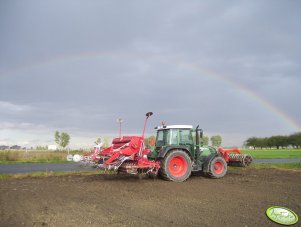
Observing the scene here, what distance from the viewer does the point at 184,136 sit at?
53.7 feet

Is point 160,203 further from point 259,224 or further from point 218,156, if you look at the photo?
point 218,156

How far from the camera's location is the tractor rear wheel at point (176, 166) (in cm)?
1525

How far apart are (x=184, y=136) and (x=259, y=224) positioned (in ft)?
29.4

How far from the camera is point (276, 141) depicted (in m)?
138

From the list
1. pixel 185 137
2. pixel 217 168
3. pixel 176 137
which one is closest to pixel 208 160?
pixel 217 168

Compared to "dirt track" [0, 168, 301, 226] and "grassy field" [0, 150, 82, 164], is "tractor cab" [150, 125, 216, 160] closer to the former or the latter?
"dirt track" [0, 168, 301, 226]

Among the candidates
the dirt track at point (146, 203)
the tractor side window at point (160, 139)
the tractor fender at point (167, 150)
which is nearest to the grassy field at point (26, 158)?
the tractor side window at point (160, 139)

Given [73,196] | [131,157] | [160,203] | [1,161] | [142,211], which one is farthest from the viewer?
[1,161]

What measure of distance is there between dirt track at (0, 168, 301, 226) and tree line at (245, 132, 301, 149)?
412ft

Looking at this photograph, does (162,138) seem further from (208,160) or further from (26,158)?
(26,158)

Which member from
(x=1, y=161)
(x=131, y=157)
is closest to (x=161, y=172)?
(x=131, y=157)

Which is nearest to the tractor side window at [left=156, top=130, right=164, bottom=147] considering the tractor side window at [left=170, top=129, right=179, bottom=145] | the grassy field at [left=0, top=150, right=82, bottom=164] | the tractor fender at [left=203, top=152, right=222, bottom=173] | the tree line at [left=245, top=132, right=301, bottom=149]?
the tractor side window at [left=170, top=129, right=179, bottom=145]

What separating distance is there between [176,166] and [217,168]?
256cm

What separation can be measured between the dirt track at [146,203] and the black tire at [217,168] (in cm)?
218
